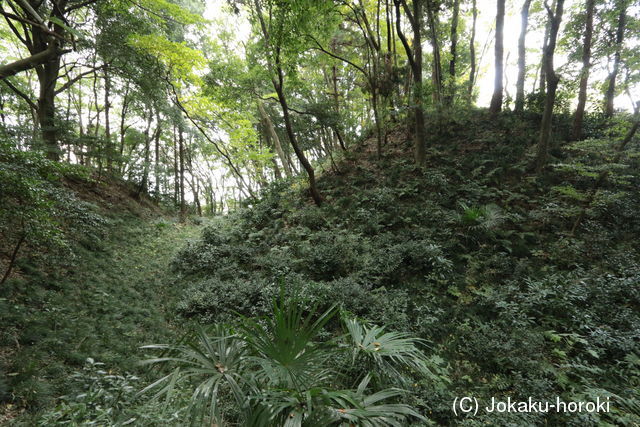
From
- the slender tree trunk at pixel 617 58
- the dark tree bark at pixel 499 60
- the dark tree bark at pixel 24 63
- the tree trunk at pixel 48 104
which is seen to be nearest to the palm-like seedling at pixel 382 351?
the dark tree bark at pixel 24 63

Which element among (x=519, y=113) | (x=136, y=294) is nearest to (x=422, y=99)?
(x=519, y=113)

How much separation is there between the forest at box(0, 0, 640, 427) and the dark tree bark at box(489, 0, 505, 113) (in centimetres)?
7

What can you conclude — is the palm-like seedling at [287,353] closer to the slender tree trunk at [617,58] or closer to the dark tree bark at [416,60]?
the dark tree bark at [416,60]

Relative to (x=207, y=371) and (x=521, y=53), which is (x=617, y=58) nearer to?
(x=521, y=53)

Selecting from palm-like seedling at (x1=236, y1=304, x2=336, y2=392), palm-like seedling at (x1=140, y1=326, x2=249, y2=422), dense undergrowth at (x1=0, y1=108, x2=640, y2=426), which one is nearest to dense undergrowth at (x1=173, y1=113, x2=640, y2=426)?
dense undergrowth at (x1=0, y1=108, x2=640, y2=426)

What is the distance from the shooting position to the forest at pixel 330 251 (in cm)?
274

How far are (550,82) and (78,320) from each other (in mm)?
13528

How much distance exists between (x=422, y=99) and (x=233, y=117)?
8.32 meters

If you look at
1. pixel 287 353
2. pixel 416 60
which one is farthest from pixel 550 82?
pixel 287 353

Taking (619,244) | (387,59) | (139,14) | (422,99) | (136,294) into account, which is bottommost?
(136,294)

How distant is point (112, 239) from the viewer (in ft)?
29.7

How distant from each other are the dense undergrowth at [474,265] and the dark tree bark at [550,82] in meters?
0.58

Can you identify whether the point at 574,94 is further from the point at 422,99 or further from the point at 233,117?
the point at 233,117

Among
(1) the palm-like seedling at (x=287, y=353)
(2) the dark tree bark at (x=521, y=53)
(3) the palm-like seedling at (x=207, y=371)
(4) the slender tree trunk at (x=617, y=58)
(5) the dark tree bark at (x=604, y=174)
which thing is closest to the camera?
(3) the palm-like seedling at (x=207, y=371)
